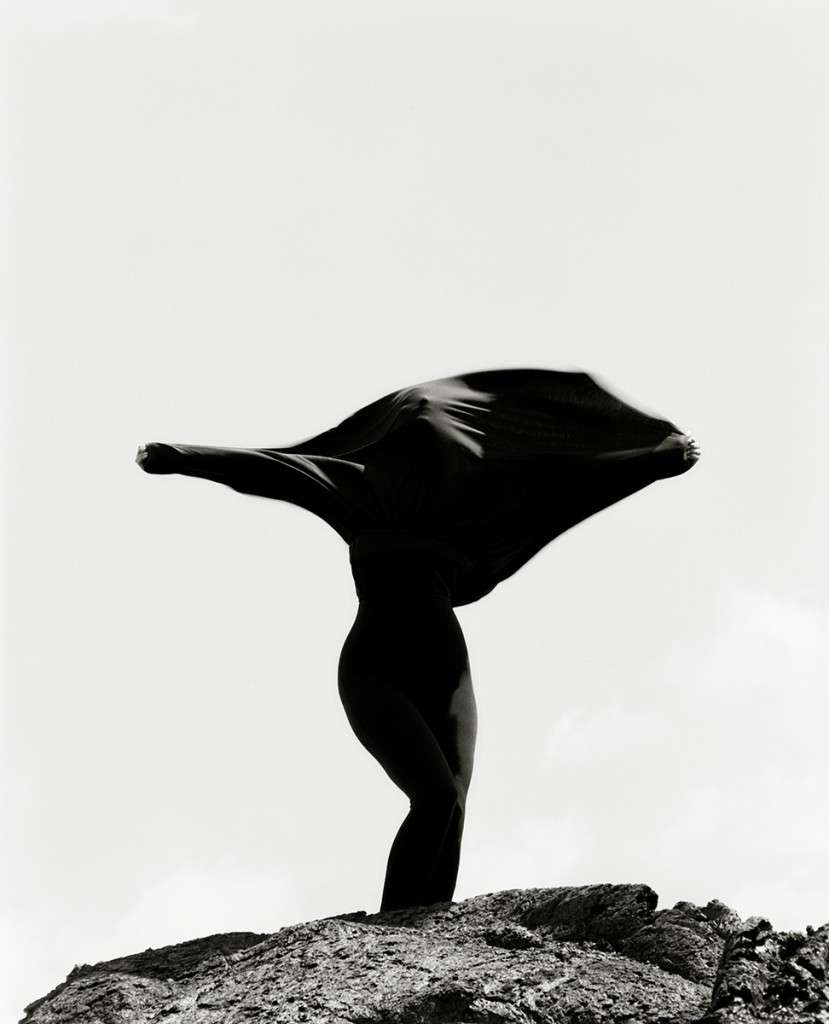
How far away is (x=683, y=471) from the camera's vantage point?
7.36 metres

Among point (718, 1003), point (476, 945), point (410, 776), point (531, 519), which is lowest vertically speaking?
point (718, 1003)

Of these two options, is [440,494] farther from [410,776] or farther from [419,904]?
[419,904]

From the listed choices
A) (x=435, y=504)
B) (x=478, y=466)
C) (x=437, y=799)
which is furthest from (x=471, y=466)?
(x=437, y=799)

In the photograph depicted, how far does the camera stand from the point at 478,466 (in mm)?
7102

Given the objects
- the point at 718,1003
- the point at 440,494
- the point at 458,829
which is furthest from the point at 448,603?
the point at 718,1003

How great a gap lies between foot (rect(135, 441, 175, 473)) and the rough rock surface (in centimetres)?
188

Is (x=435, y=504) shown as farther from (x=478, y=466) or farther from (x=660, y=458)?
(x=660, y=458)

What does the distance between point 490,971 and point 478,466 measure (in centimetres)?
261

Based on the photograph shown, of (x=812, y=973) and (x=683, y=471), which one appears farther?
(x=683, y=471)

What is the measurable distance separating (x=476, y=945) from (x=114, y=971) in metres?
1.28

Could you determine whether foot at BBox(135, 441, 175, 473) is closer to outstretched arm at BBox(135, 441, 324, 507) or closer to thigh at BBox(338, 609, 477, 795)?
outstretched arm at BBox(135, 441, 324, 507)

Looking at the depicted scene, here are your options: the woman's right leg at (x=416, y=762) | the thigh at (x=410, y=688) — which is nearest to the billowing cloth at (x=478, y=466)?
the thigh at (x=410, y=688)

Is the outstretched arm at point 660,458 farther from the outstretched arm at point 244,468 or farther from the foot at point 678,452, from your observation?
the outstretched arm at point 244,468

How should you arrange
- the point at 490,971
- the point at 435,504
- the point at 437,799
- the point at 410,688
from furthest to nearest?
the point at 435,504
the point at 410,688
the point at 437,799
the point at 490,971
